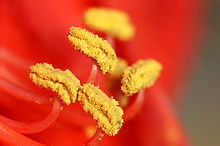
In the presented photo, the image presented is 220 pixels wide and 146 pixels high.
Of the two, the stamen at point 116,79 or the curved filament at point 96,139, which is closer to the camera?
the curved filament at point 96,139

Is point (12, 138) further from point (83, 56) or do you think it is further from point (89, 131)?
point (83, 56)

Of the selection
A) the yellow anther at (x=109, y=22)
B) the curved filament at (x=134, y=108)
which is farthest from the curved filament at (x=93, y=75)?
the yellow anther at (x=109, y=22)

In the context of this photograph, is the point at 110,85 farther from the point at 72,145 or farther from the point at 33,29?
the point at 33,29

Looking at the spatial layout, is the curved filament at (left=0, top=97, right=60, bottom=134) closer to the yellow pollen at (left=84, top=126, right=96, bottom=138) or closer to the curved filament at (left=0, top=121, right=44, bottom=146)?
the curved filament at (left=0, top=121, right=44, bottom=146)

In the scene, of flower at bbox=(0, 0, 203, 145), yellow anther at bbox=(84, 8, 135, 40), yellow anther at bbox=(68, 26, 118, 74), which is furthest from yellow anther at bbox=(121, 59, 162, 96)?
yellow anther at bbox=(84, 8, 135, 40)

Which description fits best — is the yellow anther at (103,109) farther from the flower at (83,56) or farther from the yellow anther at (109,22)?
the yellow anther at (109,22)
